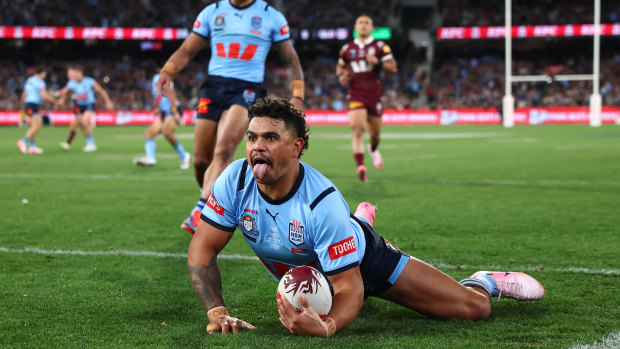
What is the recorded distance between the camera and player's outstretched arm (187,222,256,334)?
359 cm

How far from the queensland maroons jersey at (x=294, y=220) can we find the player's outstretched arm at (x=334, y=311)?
0.20 ft

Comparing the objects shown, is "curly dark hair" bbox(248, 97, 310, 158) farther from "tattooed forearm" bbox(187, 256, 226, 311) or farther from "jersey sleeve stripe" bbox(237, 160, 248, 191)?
"tattooed forearm" bbox(187, 256, 226, 311)

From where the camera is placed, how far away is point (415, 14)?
49188mm

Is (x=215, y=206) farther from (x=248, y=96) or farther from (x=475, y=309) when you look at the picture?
(x=248, y=96)

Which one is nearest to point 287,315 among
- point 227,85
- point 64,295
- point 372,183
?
point 64,295

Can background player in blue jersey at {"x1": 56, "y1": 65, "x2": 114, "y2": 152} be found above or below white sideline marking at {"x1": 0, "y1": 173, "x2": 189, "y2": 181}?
above

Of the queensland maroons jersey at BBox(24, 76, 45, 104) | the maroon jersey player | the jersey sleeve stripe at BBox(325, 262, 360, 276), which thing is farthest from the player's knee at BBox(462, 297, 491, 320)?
the queensland maroons jersey at BBox(24, 76, 45, 104)

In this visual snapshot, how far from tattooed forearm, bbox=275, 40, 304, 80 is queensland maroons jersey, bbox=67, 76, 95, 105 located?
45.9ft

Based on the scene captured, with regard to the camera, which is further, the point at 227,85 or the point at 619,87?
the point at 619,87

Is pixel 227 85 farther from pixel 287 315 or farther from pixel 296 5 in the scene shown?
pixel 296 5

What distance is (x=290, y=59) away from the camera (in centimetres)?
716

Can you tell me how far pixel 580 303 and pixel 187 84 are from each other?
43.2 meters

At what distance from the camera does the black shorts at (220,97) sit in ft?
23.4

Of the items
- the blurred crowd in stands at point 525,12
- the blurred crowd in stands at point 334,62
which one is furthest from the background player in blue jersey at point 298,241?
the blurred crowd in stands at point 525,12
